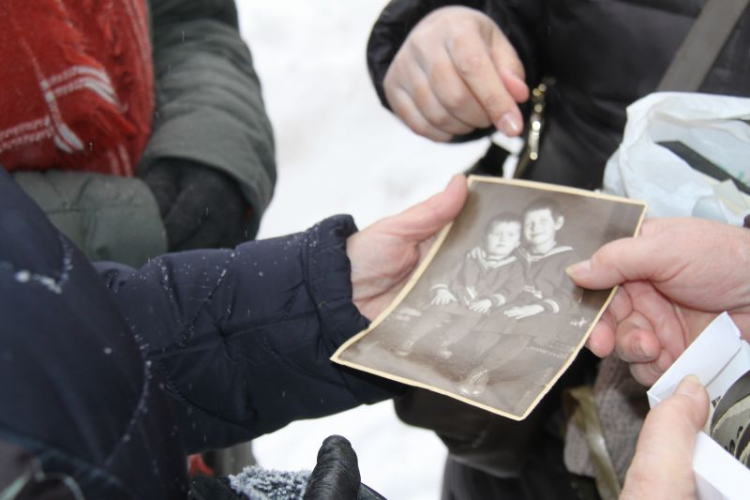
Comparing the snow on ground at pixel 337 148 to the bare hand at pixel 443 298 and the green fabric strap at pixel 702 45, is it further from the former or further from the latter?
the green fabric strap at pixel 702 45

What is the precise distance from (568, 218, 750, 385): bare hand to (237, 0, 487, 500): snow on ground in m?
0.95

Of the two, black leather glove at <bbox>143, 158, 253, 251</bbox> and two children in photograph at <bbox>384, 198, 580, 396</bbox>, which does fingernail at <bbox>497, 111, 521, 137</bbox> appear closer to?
two children in photograph at <bbox>384, 198, 580, 396</bbox>

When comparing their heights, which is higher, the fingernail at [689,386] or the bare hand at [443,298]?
the fingernail at [689,386]

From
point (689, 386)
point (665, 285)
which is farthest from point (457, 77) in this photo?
point (689, 386)

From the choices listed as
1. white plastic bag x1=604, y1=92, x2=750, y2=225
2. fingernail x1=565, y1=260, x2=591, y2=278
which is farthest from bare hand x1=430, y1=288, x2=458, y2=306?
white plastic bag x1=604, y1=92, x2=750, y2=225

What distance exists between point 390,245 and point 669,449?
456 mm

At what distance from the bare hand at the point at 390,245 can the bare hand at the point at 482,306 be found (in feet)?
0.38

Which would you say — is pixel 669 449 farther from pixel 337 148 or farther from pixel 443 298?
pixel 337 148

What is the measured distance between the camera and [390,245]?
0.95 metres

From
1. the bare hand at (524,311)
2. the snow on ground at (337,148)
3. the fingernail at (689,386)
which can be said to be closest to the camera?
the fingernail at (689,386)

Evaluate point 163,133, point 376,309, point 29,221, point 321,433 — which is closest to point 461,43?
point 376,309

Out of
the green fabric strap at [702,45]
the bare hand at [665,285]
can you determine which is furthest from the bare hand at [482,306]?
the green fabric strap at [702,45]

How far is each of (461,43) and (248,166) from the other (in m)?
0.40

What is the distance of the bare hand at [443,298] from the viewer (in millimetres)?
914
